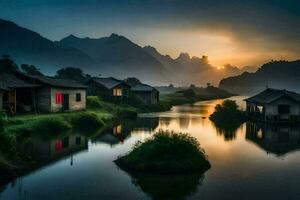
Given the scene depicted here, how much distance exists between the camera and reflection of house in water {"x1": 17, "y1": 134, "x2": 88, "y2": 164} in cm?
2750

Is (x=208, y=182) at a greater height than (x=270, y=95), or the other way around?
(x=270, y=95)

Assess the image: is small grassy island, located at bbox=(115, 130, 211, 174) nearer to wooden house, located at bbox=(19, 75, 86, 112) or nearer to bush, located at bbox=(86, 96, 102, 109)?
wooden house, located at bbox=(19, 75, 86, 112)

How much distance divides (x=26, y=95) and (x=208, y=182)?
112ft

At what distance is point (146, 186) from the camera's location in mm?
20172

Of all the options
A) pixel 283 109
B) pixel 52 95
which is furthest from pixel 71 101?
pixel 283 109

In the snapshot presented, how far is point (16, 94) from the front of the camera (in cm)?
4809

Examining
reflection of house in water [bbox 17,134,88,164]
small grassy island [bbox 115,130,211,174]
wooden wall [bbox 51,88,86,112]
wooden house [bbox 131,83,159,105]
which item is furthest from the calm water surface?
wooden house [bbox 131,83,159,105]

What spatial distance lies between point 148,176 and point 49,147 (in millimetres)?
12537

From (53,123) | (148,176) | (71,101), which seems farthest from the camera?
(71,101)

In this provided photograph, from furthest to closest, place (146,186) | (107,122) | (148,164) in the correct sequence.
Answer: (107,122) < (148,164) < (146,186)

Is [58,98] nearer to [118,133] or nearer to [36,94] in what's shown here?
[36,94]

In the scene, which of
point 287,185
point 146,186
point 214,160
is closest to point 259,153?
point 214,160

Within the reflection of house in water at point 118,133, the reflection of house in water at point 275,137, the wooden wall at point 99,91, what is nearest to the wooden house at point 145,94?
the wooden wall at point 99,91

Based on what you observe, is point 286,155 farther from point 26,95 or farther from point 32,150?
point 26,95
